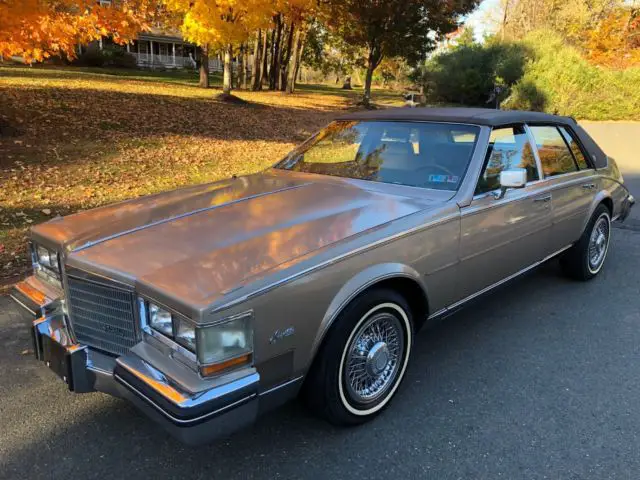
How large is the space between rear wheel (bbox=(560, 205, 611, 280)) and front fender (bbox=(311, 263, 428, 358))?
8.76 feet

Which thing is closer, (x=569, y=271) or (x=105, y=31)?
(x=569, y=271)

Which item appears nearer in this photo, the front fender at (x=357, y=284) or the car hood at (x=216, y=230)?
the car hood at (x=216, y=230)

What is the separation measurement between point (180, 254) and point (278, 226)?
0.55 m

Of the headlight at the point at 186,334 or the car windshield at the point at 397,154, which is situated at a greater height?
the car windshield at the point at 397,154

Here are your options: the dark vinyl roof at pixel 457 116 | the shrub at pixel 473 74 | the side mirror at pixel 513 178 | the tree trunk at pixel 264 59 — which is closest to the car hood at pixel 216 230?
the side mirror at pixel 513 178

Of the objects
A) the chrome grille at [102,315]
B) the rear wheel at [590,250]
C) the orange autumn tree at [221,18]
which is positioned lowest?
the rear wheel at [590,250]

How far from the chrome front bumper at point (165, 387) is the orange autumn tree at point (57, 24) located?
666 cm

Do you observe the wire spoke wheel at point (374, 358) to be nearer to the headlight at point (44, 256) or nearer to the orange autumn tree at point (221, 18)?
the headlight at point (44, 256)

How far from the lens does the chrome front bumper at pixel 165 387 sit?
2059 millimetres

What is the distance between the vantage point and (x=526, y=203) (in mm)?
3803

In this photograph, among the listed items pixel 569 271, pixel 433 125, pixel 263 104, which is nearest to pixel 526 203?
pixel 433 125

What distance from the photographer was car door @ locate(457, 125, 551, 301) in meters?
3.35

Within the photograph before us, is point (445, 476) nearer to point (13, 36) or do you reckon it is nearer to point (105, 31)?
point (13, 36)

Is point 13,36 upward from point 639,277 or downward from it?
upward
